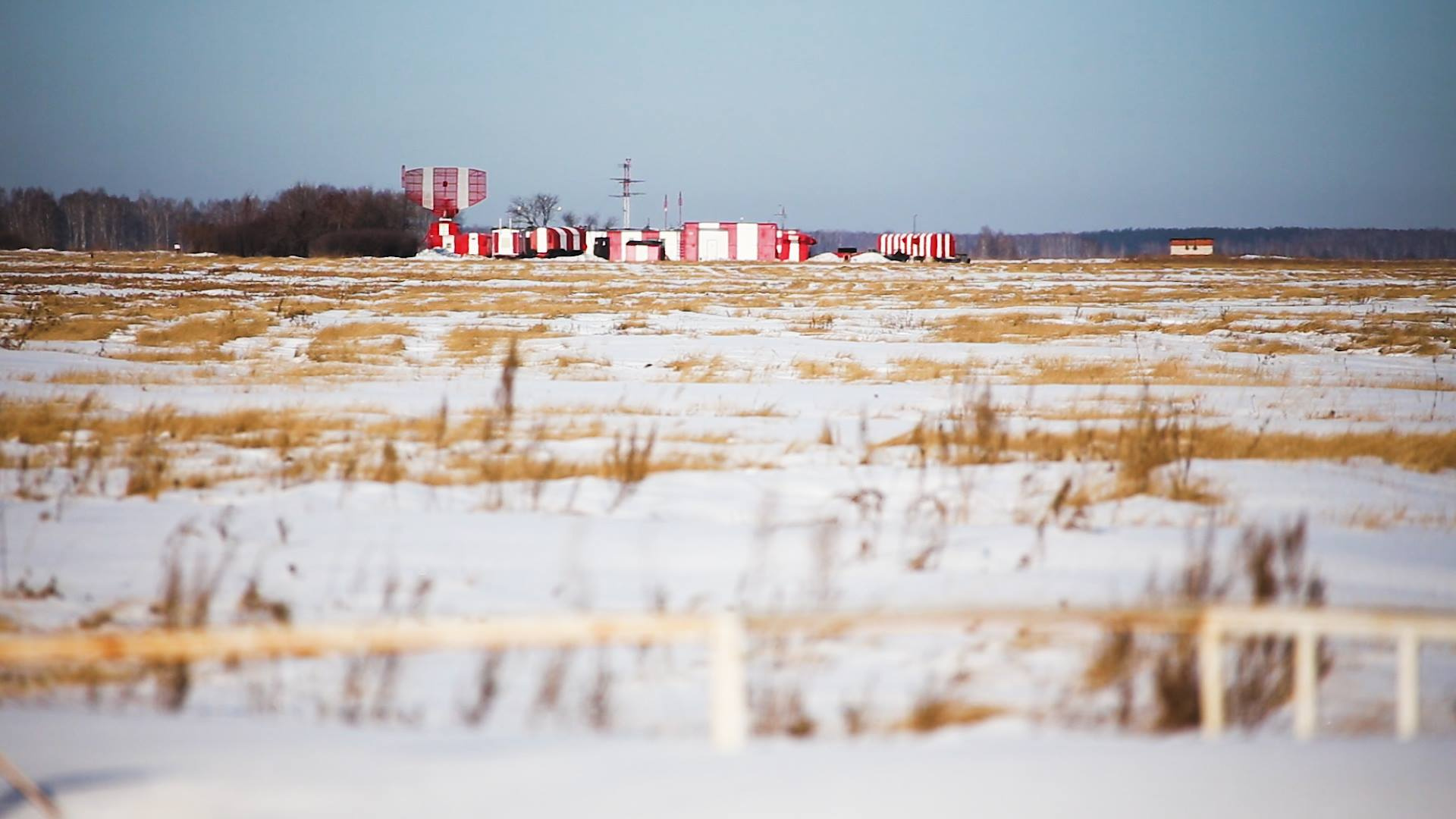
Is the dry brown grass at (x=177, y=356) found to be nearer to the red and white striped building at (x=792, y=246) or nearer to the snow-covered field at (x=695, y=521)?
the snow-covered field at (x=695, y=521)

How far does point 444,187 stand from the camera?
98.6 meters

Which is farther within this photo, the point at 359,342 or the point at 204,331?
the point at 204,331

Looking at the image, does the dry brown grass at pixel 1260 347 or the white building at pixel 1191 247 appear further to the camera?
the white building at pixel 1191 247

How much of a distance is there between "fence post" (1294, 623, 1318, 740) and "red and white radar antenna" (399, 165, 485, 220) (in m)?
98.9

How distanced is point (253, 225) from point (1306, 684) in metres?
102

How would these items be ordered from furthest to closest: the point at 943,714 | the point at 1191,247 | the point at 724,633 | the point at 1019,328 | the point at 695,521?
the point at 1191,247 → the point at 1019,328 → the point at 695,521 → the point at 943,714 → the point at 724,633

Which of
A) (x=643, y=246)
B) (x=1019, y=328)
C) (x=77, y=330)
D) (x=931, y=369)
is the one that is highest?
(x=643, y=246)

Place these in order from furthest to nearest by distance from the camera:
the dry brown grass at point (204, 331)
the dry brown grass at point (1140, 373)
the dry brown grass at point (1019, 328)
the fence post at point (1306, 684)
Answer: the dry brown grass at point (1019, 328), the dry brown grass at point (204, 331), the dry brown grass at point (1140, 373), the fence post at point (1306, 684)

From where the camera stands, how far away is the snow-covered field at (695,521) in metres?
5.37

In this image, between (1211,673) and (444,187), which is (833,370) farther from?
(444,187)

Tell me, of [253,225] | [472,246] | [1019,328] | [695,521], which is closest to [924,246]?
[472,246]

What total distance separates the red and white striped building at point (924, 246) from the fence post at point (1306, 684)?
346ft

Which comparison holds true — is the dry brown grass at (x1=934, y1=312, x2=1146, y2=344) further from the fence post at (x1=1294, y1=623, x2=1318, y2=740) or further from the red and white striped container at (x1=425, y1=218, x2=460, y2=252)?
the red and white striped container at (x1=425, y1=218, x2=460, y2=252)

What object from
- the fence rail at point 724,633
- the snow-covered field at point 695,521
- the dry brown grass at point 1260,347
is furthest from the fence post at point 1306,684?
the dry brown grass at point 1260,347
